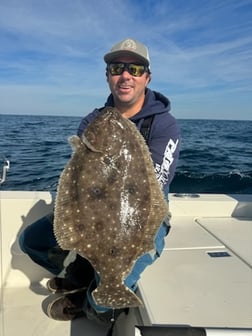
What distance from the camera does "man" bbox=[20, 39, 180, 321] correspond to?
2836mm

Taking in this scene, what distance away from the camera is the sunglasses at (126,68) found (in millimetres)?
2859

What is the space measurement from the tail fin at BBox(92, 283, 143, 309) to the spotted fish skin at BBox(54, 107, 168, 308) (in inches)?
3.1

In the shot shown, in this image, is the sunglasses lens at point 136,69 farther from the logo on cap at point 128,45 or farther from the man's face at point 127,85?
the logo on cap at point 128,45

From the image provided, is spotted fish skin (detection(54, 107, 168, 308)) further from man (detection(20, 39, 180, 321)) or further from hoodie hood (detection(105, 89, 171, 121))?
hoodie hood (detection(105, 89, 171, 121))

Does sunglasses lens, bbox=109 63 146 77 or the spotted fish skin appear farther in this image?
sunglasses lens, bbox=109 63 146 77

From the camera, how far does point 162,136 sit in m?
2.93

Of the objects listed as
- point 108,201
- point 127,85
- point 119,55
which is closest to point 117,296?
point 108,201

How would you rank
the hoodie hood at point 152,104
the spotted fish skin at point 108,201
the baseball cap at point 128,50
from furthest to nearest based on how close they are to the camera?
1. the hoodie hood at point 152,104
2. the baseball cap at point 128,50
3. the spotted fish skin at point 108,201

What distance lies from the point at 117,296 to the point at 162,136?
4.13 ft

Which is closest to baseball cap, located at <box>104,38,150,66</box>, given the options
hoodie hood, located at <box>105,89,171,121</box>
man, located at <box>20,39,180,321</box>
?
man, located at <box>20,39,180,321</box>

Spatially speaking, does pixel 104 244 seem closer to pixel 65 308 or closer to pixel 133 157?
pixel 133 157

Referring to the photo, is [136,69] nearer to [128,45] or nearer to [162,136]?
[128,45]

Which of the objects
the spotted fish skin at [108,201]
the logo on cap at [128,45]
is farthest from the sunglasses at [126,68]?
the spotted fish skin at [108,201]

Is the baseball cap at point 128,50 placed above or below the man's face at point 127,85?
above
